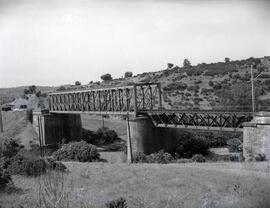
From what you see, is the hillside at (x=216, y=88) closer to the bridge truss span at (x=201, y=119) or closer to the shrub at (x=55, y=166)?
the bridge truss span at (x=201, y=119)

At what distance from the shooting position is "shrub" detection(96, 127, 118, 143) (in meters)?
56.9

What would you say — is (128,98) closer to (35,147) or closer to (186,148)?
(186,148)

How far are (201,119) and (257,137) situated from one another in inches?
305

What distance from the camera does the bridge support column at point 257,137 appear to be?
27547mm

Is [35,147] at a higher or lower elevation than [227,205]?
lower

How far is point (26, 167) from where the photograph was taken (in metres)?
21.6

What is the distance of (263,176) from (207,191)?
4290 millimetres

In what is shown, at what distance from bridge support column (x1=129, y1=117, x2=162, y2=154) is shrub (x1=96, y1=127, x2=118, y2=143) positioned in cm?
1845

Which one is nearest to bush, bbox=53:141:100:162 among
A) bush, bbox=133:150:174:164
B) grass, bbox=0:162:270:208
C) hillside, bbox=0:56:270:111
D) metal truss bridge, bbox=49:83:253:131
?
bush, bbox=133:150:174:164

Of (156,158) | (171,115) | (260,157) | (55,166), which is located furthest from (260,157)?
(55,166)

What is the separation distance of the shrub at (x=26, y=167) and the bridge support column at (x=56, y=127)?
32.8 meters

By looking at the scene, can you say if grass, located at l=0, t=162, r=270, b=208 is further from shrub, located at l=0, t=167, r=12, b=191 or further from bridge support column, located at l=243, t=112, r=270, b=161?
bridge support column, located at l=243, t=112, r=270, b=161

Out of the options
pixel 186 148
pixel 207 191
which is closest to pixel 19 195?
pixel 207 191

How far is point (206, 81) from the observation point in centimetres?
7912
